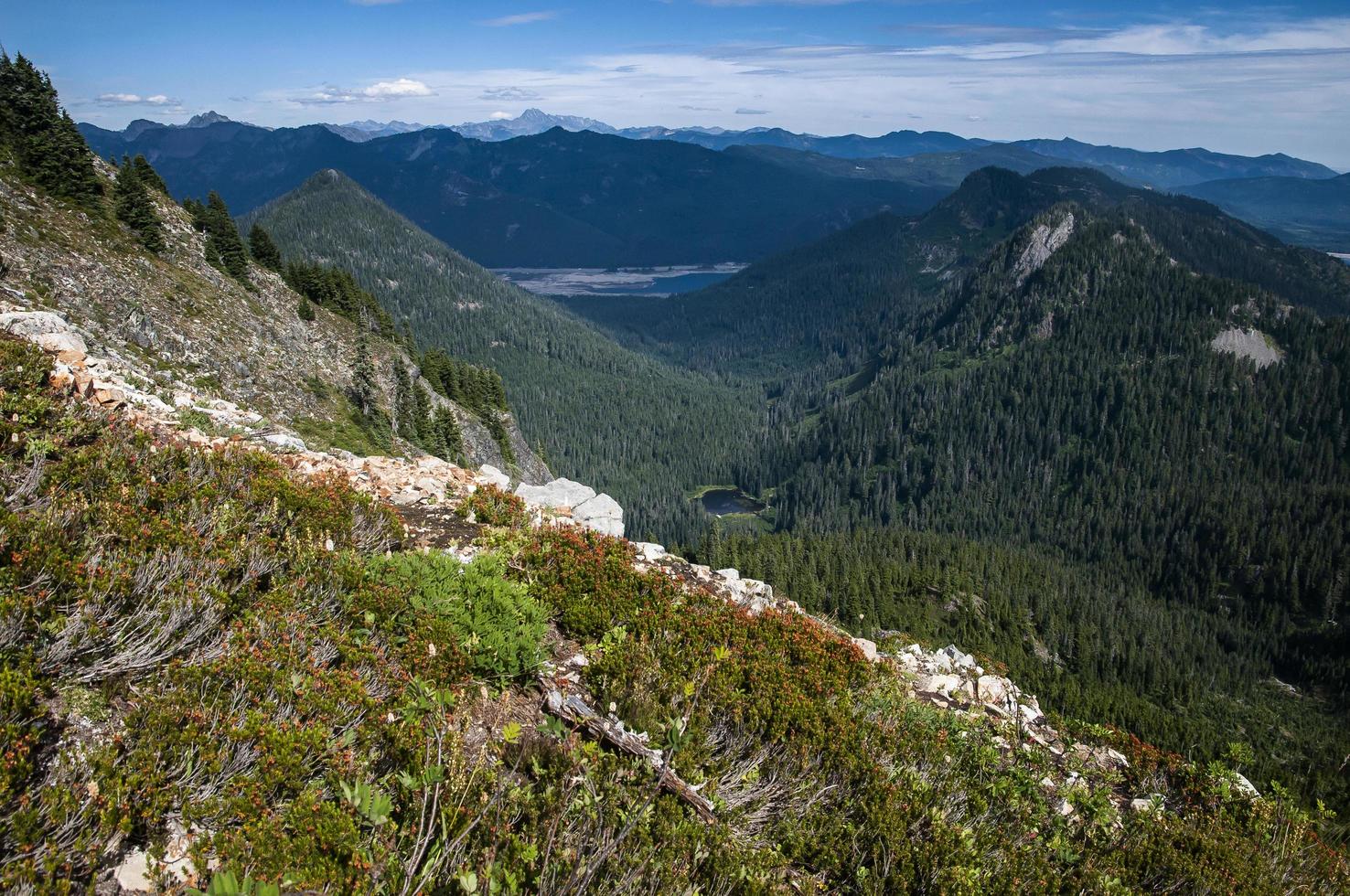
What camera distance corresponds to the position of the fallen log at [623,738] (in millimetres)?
7795

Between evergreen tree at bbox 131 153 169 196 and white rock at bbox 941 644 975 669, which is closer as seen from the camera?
white rock at bbox 941 644 975 669

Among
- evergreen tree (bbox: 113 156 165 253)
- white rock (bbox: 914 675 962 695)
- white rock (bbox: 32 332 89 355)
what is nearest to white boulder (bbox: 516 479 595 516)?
white rock (bbox: 914 675 962 695)

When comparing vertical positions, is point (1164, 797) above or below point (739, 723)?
below

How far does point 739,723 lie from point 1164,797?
24.9 feet

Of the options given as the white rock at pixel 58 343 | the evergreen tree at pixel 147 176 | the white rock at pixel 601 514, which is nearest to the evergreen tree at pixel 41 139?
the evergreen tree at pixel 147 176

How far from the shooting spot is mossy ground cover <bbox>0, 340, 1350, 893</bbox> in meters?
5.97

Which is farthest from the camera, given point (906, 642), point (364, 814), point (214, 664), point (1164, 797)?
point (906, 642)

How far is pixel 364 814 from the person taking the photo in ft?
20.6

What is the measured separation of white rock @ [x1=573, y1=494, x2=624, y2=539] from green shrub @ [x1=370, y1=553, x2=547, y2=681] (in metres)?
10.1

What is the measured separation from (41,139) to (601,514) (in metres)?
50.8

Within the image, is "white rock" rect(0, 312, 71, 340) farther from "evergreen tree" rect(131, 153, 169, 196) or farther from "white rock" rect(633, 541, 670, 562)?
"evergreen tree" rect(131, 153, 169, 196)

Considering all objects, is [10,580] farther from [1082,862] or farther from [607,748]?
[1082,862]

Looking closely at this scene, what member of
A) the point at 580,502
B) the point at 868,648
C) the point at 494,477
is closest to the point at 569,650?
the point at 868,648

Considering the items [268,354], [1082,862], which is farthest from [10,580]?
[268,354]
